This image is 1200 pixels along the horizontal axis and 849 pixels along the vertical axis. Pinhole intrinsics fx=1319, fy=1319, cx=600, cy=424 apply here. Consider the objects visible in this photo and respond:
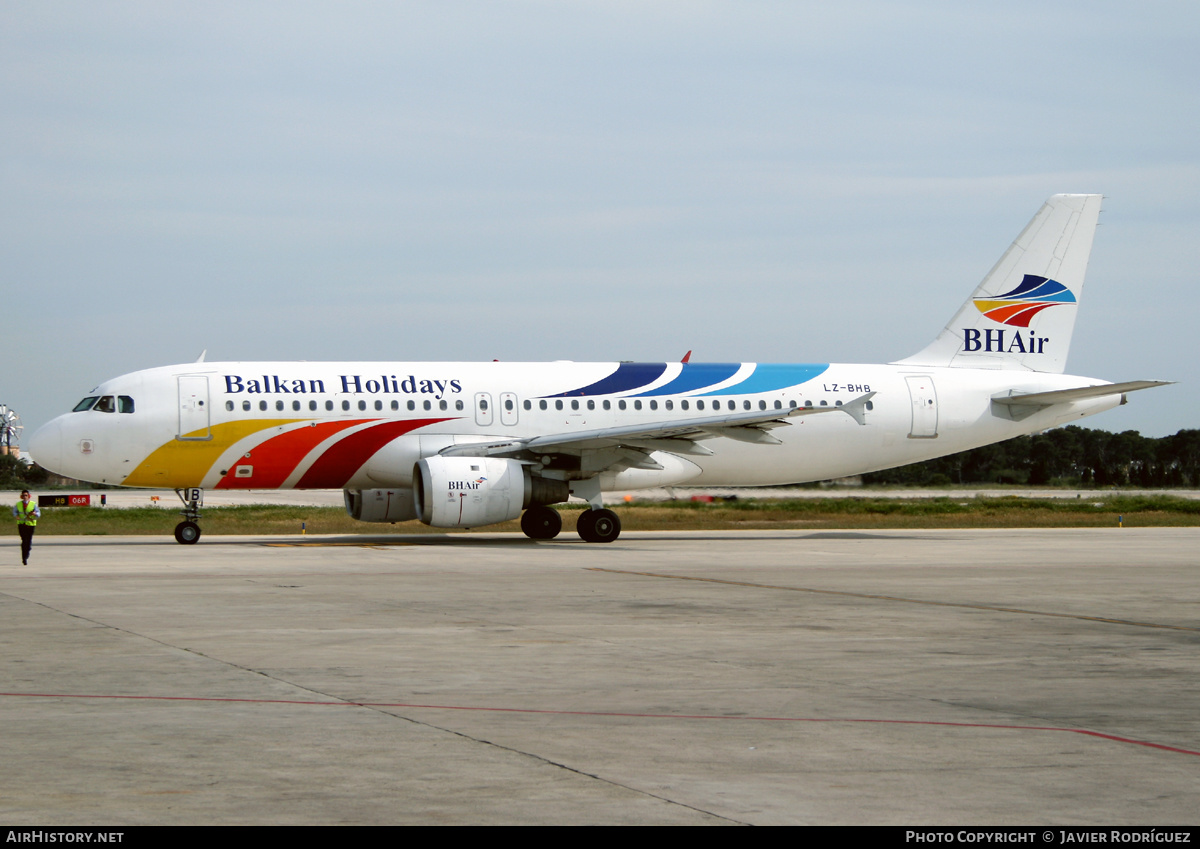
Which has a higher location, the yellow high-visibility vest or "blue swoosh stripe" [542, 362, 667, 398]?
"blue swoosh stripe" [542, 362, 667, 398]

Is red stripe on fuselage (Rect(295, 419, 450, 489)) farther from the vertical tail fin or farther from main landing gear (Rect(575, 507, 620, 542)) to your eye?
the vertical tail fin

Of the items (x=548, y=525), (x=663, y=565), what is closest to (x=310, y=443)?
(x=548, y=525)

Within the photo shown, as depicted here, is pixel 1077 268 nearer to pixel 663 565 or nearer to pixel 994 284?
pixel 994 284

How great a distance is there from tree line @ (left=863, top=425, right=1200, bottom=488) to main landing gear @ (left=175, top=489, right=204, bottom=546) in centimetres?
3238

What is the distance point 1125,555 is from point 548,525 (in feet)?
39.5

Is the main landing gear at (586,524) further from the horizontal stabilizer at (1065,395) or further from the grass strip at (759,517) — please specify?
the horizontal stabilizer at (1065,395)

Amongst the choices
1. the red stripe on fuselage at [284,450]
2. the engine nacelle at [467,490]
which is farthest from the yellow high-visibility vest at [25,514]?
the engine nacelle at [467,490]

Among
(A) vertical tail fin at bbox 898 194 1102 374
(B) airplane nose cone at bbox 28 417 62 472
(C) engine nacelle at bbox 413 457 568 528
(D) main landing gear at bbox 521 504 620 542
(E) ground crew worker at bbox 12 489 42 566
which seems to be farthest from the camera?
(A) vertical tail fin at bbox 898 194 1102 374

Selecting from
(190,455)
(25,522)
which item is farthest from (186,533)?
(25,522)

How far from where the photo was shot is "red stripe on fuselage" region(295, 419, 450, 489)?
28031 mm

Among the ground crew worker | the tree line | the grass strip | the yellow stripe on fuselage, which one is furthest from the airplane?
the tree line

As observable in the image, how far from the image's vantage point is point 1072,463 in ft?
307

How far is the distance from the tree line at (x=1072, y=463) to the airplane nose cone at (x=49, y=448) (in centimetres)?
3479
